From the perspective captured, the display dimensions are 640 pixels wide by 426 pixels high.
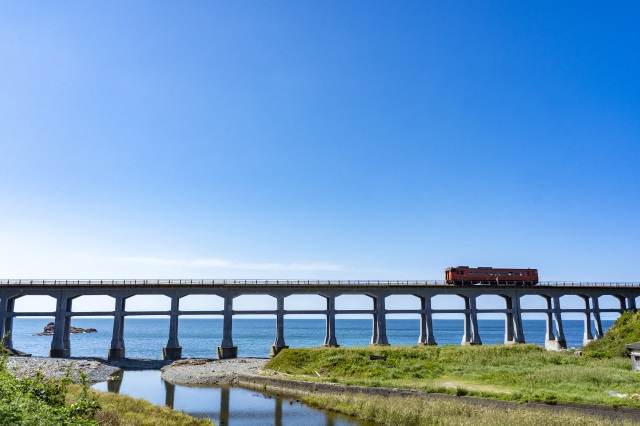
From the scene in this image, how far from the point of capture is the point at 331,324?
62.6m

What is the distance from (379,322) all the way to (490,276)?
19005mm

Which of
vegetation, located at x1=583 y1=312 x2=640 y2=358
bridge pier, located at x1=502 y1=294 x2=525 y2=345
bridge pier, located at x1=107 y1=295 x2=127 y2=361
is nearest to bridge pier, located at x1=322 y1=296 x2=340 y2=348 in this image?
bridge pier, located at x1=107 y1=295 x2=127 y2=361

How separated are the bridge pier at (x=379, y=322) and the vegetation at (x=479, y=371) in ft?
50.3

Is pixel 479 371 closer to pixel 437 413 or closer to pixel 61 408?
pixel 437 413

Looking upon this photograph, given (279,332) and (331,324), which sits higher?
(331,324)

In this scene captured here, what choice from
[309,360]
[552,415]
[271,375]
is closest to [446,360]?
[309,360]

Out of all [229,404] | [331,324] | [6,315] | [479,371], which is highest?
[6,315]

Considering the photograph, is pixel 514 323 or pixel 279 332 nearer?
pixel 279 332

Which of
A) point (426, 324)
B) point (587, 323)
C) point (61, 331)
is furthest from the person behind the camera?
point (587, 323)

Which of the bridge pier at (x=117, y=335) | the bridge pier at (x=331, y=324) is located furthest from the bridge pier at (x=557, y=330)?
the bridge pier at (x=117, y=335)

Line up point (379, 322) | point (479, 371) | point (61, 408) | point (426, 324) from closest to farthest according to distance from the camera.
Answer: point (61, 408) → point (479, 371) → point (379, 322) → point (426, 324)

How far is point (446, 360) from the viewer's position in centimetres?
4381

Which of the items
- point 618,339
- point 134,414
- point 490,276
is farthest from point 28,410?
point 490,276

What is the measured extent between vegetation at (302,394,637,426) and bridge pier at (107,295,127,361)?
117 ft
